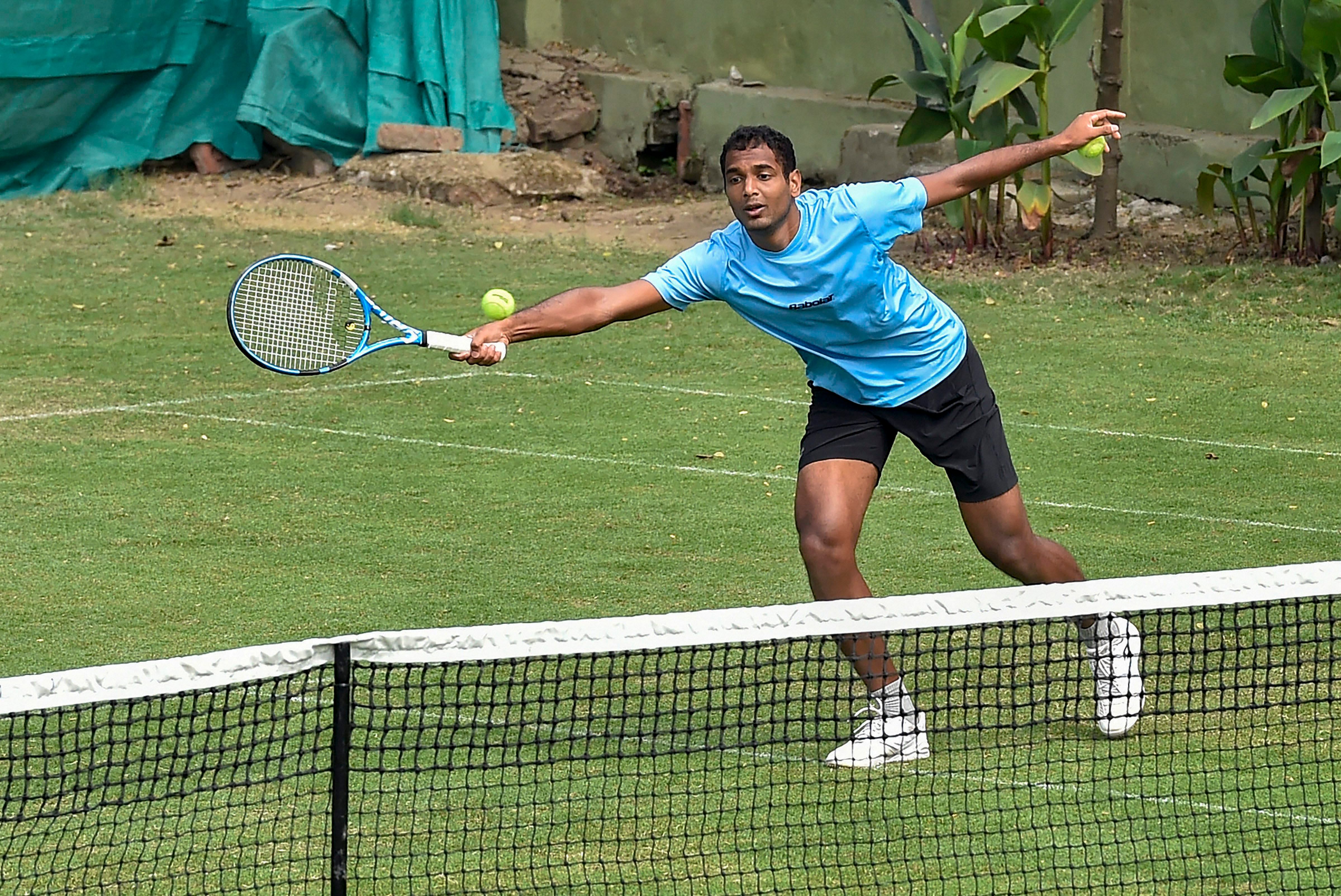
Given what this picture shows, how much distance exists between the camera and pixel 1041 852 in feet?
16.3

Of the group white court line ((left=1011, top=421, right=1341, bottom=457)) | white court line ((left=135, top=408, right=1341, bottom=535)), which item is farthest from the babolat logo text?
white court line ((left=1011, top=421, right=1341, bottom=457))

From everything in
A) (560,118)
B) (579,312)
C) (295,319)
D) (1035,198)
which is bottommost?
(560,118)

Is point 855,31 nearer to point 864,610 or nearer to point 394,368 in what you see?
point 394,368

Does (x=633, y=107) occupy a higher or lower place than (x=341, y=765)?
lower

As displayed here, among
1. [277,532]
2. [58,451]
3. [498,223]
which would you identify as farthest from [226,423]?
[498,223]

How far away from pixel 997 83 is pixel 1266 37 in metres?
1.78

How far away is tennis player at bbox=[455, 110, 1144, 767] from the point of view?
555 centimetres

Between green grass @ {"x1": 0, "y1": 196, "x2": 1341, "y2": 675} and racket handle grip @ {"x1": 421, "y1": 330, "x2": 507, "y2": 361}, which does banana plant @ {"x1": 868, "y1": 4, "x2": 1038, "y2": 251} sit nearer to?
green grass @ {"x1": 0, "y1": 196, "x2": 1341, "y2": 675}

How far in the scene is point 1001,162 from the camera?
5863 mm

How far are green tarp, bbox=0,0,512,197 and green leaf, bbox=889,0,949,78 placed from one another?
5.49 meters

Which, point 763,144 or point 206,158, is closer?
point 763,144

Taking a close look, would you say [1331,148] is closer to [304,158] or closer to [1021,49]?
[1021,49]

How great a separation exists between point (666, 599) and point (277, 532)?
1.86 metres

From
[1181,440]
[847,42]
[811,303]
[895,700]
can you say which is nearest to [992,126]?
[847,42]
